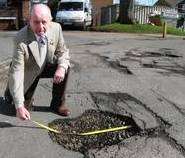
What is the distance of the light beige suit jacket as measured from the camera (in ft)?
17.6

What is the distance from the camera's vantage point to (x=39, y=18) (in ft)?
17.5

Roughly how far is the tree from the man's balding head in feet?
83.6

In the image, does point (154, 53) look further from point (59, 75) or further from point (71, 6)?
point (71, 6)

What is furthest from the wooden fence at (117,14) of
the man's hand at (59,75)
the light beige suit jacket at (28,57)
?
the man's hand at (59,75)

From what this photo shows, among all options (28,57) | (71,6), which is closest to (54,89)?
(28,57)

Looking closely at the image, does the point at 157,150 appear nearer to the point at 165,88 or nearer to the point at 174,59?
the point at 165,88

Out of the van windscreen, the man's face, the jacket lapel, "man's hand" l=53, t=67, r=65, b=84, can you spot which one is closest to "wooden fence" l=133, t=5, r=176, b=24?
the van windscreen

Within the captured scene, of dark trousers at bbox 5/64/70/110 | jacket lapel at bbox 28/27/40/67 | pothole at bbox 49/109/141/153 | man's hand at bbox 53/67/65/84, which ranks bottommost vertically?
pothole at bbox 49/109/141/153

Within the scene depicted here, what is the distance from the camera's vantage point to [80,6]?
3247 cm

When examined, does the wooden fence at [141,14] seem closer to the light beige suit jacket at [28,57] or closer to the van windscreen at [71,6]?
the van windscreen at [71,6]

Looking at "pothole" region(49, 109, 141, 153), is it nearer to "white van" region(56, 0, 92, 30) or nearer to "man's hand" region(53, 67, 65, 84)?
"man's hand" region(53, 67, 65, 84)

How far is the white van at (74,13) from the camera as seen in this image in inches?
1217

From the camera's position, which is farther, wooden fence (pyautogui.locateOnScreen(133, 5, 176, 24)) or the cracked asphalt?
wooden fence (pyautogui.locateOnScreen(133, 5, 176, 24))

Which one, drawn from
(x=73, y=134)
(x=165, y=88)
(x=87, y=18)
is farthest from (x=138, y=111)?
(x=87, y=18)
